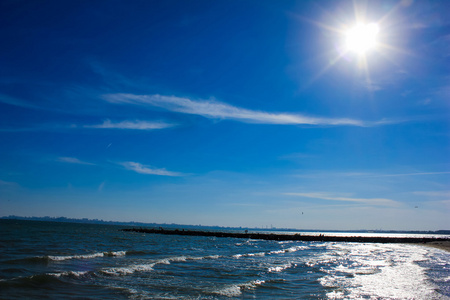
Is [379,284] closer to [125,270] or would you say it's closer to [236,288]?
[236,288]

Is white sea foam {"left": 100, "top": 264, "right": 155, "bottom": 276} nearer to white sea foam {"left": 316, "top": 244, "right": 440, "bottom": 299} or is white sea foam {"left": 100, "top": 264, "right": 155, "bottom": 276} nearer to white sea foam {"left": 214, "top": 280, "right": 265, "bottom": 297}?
white sea foam {"left": 214, "top": 280, "right": 265, "bottom": 297}

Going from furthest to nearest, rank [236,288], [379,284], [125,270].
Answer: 1. [125,270]
2. [379,284]
3. [236,288]

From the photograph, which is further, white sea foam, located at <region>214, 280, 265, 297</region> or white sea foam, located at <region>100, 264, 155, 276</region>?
white sea foam, located at <region>100, 264, 155, 276</region>

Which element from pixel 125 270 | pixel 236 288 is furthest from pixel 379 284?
pixel 125 270

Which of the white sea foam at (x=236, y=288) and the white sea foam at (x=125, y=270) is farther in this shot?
the white sea foam at (x=125, y=270)

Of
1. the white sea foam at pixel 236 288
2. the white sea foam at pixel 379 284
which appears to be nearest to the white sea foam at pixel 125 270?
the white sea foam at pixel 236 288

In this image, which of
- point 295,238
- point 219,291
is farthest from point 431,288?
point 295,238

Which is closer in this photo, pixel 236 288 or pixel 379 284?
pixel 236 288

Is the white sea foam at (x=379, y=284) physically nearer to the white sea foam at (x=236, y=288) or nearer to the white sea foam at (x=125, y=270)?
the white sea foam at (x=236, y=288)

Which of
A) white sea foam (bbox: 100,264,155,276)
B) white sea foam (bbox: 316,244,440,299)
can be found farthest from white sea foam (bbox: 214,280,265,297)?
white sea foam (bbox: 100,264,155,276)

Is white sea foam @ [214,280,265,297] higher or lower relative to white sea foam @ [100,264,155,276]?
higher

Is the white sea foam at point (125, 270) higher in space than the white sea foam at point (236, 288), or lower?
lower

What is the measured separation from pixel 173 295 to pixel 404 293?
34.3ft

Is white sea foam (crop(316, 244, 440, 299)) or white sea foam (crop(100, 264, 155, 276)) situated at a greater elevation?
white sea foam (crop(316, 244, 440, 299))
